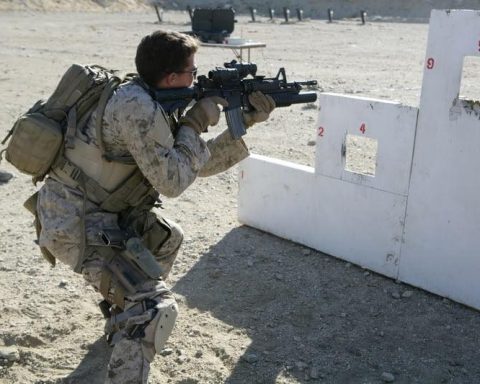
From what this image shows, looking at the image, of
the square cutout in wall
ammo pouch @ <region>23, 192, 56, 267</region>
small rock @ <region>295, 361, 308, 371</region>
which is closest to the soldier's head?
ammo pouch @ <region>23, 192, 56, 267</region>

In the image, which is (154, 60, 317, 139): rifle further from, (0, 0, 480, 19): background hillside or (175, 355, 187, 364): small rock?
(0, 0, 480, 19): background hillside

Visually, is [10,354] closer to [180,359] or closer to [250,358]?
[180,359]

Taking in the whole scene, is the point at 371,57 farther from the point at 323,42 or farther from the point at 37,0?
the point at 37,0

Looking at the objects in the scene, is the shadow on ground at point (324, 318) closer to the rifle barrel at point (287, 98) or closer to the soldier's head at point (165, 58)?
the rifle barrel at point (287, 98)

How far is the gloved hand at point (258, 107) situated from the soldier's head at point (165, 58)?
1.67 ft

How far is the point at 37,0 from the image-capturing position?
3659 cm

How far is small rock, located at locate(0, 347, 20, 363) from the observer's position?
3498mm

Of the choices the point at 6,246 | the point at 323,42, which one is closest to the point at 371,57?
the point at 323,42

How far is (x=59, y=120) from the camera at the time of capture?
3066mm

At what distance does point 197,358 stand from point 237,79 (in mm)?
1481

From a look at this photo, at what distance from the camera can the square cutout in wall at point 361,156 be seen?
6.51 m

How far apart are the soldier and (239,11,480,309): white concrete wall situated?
1456mm

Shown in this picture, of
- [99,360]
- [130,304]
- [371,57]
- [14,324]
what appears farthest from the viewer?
[371,57]

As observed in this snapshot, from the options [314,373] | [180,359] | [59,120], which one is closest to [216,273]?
[180,359]
